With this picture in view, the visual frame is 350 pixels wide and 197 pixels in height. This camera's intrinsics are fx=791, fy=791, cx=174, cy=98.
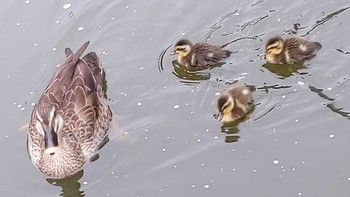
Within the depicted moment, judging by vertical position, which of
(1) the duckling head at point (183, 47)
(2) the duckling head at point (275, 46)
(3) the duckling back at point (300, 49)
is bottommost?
(3) the duckling back at point (300, 49)

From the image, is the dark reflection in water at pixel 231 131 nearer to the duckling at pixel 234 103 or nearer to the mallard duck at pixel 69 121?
the duckling at pixel 234 103

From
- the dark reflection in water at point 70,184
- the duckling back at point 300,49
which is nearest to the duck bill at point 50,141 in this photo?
the dark reflection in water at point 70,184

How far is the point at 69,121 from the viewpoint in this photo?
5.99 meters

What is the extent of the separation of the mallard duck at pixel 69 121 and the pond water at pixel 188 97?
4.2 inches

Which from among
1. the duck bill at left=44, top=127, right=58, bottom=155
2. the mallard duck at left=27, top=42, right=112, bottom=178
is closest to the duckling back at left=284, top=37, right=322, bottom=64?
the mallard duck at left=27, top=42, right=112, bottom=178

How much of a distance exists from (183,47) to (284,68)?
840mm

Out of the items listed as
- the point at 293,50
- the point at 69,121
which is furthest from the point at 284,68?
the point at 69,121

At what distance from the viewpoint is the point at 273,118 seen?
5.90 m

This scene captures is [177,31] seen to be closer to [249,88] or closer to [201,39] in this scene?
[201,39]

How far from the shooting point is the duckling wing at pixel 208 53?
6441mm

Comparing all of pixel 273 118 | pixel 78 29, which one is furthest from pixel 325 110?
pixel 78 29

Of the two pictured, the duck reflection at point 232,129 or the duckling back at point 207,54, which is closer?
the duck reflection at point 232,129

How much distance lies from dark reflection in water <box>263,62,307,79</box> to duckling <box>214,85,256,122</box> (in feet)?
1.35

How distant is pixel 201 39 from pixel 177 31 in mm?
282
